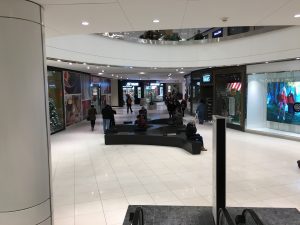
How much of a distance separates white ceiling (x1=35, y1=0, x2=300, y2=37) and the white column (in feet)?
1.65

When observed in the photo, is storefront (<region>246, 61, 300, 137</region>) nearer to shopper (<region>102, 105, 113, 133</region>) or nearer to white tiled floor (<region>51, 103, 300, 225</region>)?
white tiled floor (<region>51, 103, 300, 225</region>)

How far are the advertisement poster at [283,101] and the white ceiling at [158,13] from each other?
7.20 metres

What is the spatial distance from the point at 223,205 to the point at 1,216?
3.04 meters

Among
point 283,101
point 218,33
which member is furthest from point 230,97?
point 218,33

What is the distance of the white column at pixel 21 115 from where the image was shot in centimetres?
305

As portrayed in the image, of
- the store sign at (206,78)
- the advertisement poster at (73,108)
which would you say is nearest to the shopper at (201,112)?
the store sign at (206,78)

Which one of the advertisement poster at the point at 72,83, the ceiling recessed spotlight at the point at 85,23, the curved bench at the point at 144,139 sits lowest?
the curved bench at the point at 144,139

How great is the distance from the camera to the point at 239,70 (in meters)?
13.4

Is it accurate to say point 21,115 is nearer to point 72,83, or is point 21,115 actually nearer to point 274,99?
point 274,99

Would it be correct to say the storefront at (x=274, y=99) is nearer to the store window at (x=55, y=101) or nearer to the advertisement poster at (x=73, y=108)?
the store window at (x=55, y=101)

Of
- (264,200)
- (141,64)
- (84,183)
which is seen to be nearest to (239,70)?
(141,64)

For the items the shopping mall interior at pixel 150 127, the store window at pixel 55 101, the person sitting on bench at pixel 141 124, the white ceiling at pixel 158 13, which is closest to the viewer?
the shopping mall interior at pixel 150 127

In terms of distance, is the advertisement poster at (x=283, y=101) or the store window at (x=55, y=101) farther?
the store window at (x=55, y=101)

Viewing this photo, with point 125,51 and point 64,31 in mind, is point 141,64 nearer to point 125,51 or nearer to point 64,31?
point 125,51
